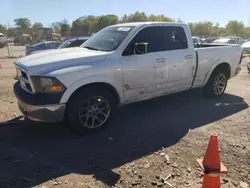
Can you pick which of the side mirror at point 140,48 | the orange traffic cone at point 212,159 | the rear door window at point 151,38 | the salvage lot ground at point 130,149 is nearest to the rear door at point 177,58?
the rear door window at point 151,38

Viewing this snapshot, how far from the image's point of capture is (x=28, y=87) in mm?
4285

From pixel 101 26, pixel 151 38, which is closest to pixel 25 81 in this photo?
pixel 151 38

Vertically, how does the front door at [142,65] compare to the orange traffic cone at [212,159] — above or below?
above

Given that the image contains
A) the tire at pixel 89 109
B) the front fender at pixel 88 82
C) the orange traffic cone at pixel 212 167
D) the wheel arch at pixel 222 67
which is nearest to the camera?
the orange traffic cone at pixel 212 167

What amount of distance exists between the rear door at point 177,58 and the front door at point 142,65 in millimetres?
205

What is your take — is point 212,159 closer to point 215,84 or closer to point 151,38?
point 151,38

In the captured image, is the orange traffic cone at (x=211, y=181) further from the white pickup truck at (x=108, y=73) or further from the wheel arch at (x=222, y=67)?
the wheel arch at (x=222, y=67)

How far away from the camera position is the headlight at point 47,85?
156 inches

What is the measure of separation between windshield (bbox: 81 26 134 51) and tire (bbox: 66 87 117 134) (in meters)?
0.92

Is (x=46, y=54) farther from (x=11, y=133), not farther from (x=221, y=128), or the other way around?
(x=221, y=128)

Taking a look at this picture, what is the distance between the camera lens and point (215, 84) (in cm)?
663

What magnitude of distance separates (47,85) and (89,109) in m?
0.83

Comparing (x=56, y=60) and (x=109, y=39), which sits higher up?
(x=109, y=39)

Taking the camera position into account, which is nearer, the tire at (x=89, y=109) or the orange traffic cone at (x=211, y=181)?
the orange traffic cone at (x=211, y=181)
